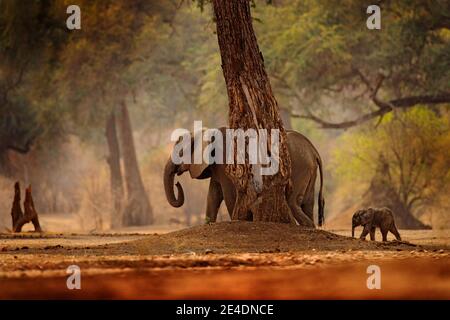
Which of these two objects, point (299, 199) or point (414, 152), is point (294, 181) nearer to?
point (299, 199)

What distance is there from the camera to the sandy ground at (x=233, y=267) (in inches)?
393

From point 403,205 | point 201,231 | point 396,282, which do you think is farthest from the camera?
point 403,205

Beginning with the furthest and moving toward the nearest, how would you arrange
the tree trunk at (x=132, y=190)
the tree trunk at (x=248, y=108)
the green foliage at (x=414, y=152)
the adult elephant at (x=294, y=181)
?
the tree trunk at (x=132, y=190), the green foliage at (x=414, y=152), the adult elephant at (x=294, y=181), the tree trunk at (x=248, y=108)

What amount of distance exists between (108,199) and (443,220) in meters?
10.6

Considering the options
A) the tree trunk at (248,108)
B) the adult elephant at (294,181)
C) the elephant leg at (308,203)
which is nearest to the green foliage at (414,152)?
the elephant leg at (308,203)

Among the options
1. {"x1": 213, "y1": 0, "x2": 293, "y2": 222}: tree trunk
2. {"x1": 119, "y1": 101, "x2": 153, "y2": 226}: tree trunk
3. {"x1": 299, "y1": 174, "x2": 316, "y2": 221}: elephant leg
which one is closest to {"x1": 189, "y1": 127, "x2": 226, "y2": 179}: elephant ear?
{"x1": 213, "y1": 0, "x2": 293, "y2": 222}: tree trunk

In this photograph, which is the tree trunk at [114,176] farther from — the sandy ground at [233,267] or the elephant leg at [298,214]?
the sandy ground at [233,267]

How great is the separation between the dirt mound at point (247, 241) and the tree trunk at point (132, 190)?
1777 centimetres

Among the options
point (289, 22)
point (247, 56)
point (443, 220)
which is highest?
point (289, 22)

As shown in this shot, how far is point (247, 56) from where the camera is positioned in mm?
15547

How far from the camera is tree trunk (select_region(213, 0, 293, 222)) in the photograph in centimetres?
1539
